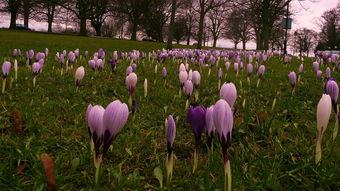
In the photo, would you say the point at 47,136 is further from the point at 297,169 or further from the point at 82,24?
the point at 82,24

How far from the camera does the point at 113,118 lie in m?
1.28

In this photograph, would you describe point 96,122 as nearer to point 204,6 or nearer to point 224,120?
point 224,120

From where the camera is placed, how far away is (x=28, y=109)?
9.52ft

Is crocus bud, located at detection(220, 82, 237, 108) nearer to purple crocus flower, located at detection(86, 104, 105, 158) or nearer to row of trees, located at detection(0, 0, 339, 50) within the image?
purple crocus flower, located at detection(86, 104, 105, 158)

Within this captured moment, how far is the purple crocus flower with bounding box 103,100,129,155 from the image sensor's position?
4.18 ft

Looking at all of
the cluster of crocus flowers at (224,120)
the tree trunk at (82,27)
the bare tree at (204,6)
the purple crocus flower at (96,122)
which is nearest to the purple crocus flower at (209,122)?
the cluster of crocus flowers at (224,120)

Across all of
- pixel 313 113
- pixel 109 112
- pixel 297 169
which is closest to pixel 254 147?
pixel 297 169

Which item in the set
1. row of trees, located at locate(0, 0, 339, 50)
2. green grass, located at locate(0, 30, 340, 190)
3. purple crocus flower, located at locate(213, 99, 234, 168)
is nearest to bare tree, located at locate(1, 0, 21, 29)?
row of trees, located at locate(0, 0, 339, 50)

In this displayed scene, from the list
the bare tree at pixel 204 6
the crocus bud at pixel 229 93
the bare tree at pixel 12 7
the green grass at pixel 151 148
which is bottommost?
the green grass at pixel 151 148

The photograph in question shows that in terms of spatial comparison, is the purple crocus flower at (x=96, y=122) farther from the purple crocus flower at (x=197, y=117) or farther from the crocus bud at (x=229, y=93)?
the crocus bud at (x=229, y=93)

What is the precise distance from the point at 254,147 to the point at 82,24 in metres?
41.7

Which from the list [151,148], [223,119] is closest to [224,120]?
[223,119]

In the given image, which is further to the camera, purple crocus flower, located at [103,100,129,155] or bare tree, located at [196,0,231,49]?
bare tree, located at [196,0,231,49]

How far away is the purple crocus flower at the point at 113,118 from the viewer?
127 cm
